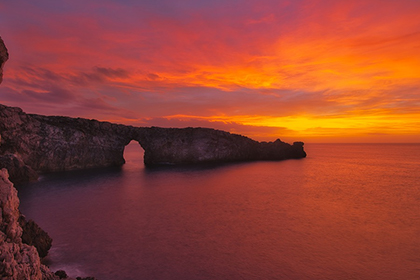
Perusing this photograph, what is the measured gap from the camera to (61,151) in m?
44.2

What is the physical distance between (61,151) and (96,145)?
7267mm

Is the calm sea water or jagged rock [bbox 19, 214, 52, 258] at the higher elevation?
jagged rock [bbox 19, 214, 52, 258]

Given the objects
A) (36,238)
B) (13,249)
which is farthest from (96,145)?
(13,249)

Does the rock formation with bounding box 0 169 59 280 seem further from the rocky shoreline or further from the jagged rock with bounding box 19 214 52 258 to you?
the jagged rock with bounding box 19 214 52 258

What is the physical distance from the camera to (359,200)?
88.6 feet

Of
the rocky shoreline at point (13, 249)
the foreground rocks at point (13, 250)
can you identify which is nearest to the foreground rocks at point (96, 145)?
the rocky shoreline at point (13, 249)

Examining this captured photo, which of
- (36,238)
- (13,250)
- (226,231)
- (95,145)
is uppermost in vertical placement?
(95,145)

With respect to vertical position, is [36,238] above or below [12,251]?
below

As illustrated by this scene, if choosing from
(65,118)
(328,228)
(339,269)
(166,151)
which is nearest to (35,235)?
(339,269)

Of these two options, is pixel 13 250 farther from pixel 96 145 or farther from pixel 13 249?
pixel 96 145

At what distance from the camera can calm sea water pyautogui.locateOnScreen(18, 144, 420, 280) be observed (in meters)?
11.5

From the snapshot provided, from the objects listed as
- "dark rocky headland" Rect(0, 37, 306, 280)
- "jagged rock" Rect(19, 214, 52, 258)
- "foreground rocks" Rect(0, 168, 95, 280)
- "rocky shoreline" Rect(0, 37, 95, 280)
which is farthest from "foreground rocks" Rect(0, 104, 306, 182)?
"foreground rocks" Rect(0, 168, 95, 280)

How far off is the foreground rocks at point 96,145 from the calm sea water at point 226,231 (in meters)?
11.6

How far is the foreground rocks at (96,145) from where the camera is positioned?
37.2m
